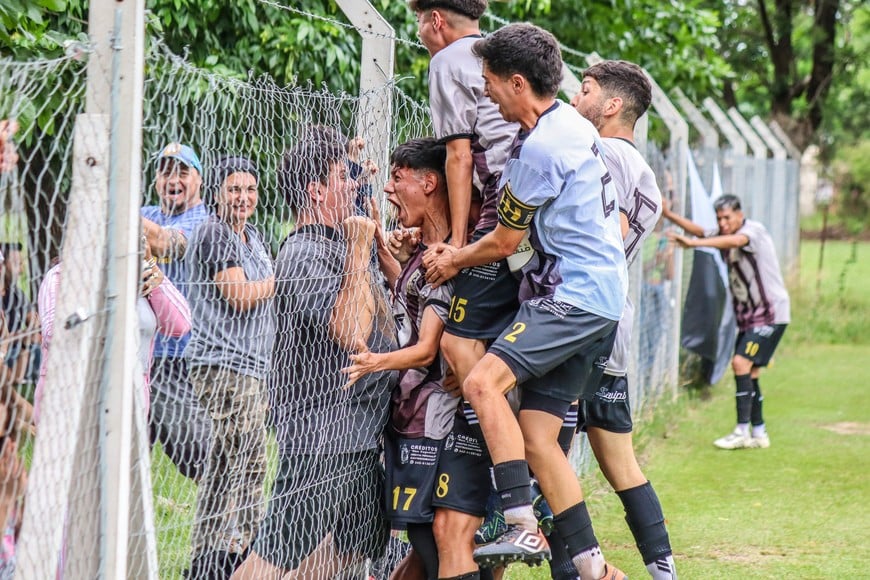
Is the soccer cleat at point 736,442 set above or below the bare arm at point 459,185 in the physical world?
below

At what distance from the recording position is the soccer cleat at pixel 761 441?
923cm

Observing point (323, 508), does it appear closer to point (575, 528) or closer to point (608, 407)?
point (575, 528)

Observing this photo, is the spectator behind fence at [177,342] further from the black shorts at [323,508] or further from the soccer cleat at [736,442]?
the soccer cleat at [736,442]

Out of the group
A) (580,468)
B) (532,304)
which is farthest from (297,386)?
(580,468)

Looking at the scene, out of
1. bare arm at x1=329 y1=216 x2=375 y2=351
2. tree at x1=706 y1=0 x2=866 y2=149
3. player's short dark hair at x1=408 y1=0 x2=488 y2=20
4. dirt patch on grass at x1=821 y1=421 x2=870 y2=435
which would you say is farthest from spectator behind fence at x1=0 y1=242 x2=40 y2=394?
tree at x1=706 y1=0 x2=866 y2=149

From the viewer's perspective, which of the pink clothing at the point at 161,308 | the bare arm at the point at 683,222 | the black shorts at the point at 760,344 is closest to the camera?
the pink clothing at the point at 161,308

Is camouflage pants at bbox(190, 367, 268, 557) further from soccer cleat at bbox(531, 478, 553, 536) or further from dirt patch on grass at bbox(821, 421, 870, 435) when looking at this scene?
dirt patch on grass at bbox(821, 421, 870, 435)

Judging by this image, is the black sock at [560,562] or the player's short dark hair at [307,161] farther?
the black sock at [560,562]

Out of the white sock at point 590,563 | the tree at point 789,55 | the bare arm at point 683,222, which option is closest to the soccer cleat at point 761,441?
the bare arm at point 683,222

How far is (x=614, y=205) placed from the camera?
4512mm

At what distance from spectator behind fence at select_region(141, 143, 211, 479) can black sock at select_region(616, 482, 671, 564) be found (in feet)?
5.86

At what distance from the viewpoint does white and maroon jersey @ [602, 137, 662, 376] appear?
5055mm

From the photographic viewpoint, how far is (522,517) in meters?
4.23

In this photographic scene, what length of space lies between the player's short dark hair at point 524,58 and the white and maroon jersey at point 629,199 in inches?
30.7
